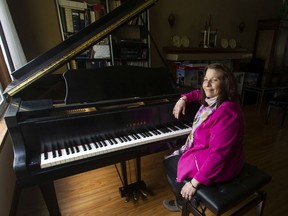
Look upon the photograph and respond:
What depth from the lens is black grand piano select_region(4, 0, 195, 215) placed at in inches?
41.3

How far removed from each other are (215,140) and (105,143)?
689mm

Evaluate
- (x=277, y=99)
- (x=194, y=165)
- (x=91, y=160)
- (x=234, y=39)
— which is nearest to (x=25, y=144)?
(x=91, y=160)

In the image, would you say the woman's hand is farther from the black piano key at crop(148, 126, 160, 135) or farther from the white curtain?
the white curtain

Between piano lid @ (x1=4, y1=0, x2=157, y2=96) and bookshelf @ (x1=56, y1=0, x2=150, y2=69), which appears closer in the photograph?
piano lid @ (x1=4, y1=0, x2=157, y2=96)

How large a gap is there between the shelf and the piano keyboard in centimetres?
217

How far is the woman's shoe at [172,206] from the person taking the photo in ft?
5.12

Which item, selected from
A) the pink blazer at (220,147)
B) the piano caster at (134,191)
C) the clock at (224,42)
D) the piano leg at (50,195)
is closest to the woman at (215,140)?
the pink blazer at (220,147)

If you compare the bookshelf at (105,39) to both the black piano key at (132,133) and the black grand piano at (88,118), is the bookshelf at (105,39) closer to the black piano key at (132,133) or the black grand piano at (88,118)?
the black grand piano at (88,118)

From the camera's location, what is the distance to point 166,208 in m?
1.59

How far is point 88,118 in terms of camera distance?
3.82 feet

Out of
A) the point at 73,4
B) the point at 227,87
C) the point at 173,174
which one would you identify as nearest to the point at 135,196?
the point at 173,174

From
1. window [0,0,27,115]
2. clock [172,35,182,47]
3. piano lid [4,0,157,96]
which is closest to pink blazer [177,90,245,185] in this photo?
piano lid [4,0,157,96]

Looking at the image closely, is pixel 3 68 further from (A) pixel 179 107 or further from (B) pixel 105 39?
(A) pixel 179 107

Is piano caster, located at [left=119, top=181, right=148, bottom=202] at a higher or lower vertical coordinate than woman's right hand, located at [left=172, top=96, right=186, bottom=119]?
lower
